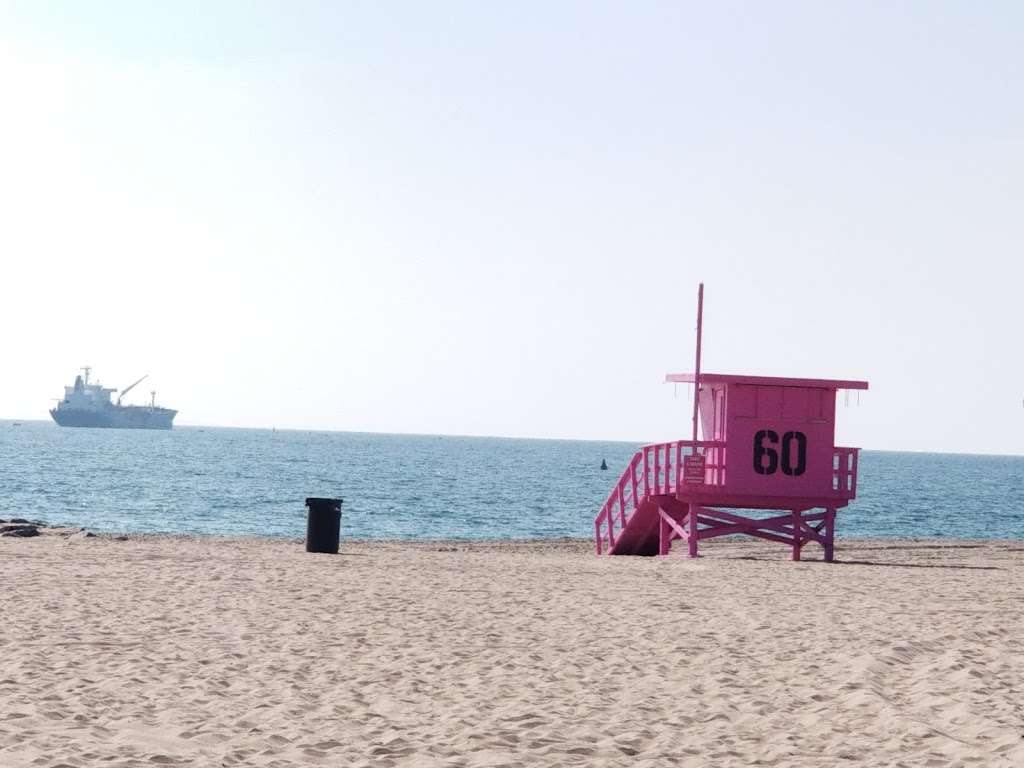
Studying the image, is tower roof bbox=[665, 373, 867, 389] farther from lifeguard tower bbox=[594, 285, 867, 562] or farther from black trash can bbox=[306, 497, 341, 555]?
black trash can bbox=[306, 497, 341, 555]

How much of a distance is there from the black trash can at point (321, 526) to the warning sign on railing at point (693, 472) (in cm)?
609

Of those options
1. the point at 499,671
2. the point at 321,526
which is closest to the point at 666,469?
the point at 321,526

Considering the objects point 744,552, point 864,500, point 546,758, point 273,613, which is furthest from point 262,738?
point 864,500

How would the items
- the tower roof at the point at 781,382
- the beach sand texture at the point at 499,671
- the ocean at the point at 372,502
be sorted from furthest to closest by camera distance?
1. the ocean at the point at 372,502
2. the tower roof at the point at 781,382
3. the beach sand texture at the point at 499,671

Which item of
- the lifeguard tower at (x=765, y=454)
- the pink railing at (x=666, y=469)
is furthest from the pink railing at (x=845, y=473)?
the pink railing at (x=666, y=469)

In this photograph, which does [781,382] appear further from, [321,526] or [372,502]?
[372,502]

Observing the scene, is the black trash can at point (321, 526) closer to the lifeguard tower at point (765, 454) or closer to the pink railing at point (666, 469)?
the pink railing at point (666, 469)

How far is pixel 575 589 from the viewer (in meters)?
17.5

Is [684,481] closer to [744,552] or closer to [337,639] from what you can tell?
[744,552]

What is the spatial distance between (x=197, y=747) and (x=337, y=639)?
4.27 metres

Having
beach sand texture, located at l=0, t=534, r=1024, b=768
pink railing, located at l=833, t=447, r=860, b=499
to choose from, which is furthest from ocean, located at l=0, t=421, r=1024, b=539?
beach sand texture, located at l=0, t=534, r=1024, b=768

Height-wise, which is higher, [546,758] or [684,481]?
[684,481]

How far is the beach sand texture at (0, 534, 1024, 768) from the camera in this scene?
A: 829 centimetres

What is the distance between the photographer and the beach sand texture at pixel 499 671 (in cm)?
829
